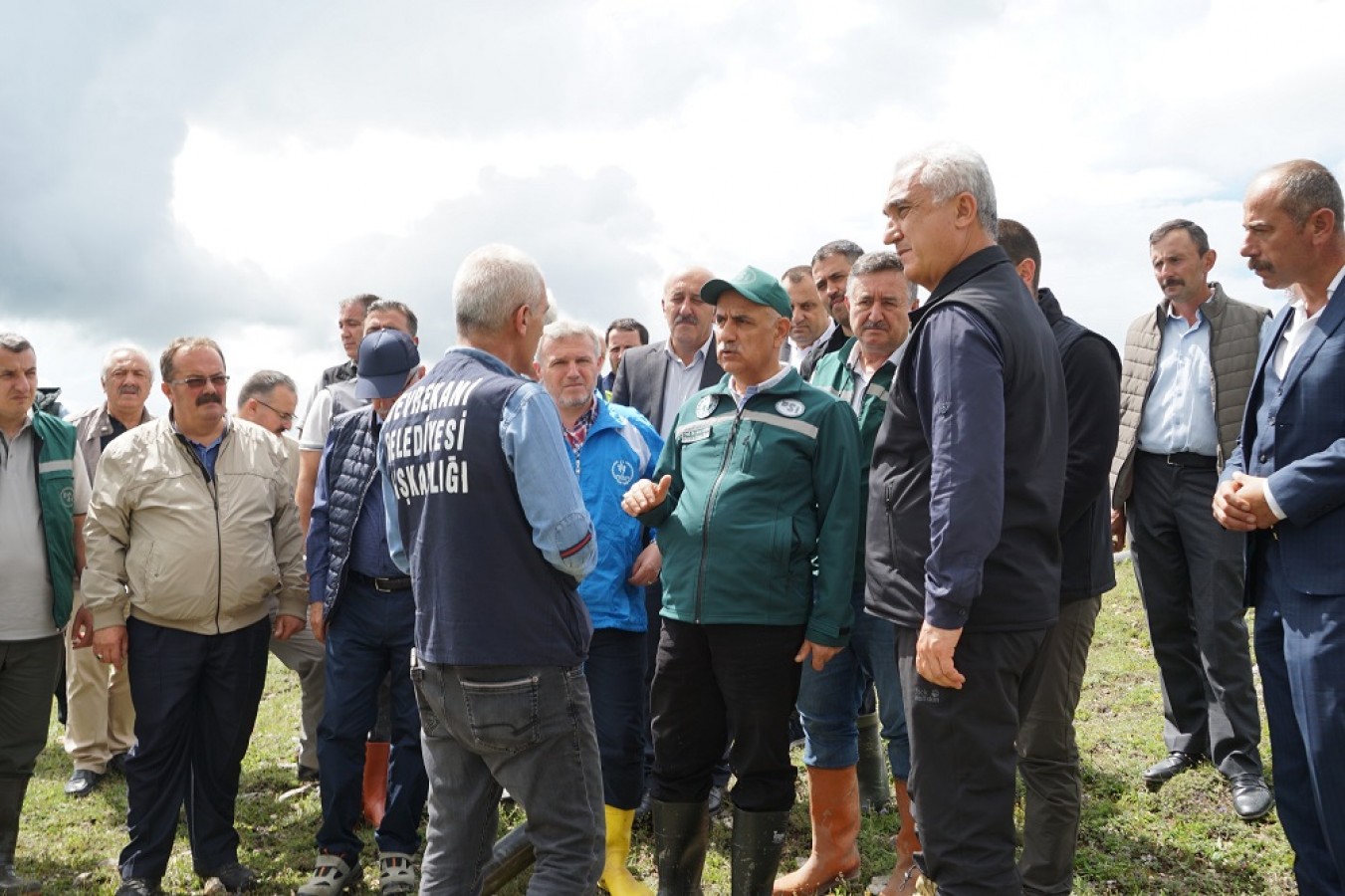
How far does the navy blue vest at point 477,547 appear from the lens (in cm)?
329

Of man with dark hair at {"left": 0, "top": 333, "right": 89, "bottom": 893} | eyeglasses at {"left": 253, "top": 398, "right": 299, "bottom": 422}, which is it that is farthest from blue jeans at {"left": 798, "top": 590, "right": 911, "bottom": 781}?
eyeglasses at {"left": 253, "top": 398, "right": 299, "bottom": 422}

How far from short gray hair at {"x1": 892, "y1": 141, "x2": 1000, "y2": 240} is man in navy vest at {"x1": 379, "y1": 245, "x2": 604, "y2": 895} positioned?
1331mm

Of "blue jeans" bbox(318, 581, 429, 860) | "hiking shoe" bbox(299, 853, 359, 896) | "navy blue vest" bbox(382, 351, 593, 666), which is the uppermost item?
"navy blue vest" bbox(382, 351, 593, 666)

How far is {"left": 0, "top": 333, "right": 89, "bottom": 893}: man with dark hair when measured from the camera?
5.22 metres

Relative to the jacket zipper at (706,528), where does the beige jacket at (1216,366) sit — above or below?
above

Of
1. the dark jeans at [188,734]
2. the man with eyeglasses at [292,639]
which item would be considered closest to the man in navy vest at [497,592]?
the dark jeans at [188,734]

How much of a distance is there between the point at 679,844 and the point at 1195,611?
11.3ft

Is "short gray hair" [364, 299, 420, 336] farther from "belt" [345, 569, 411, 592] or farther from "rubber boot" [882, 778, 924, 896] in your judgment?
"rubber boot" [882, 778, 924, 896]

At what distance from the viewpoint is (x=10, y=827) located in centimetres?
525

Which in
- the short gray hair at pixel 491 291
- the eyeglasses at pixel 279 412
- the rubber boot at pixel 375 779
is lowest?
the rubber boot at pixel 375 779

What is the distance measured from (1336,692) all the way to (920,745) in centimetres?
143

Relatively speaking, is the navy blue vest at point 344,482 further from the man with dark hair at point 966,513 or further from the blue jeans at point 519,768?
the man with dark hair at point 966,513

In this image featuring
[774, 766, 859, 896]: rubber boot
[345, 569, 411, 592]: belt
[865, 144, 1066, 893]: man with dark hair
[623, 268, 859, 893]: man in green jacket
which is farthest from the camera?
[345, 569, 411, 592]: belt

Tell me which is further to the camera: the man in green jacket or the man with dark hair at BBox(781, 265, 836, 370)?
the man with dark hair at BBox(781, 265, 836, 370)
